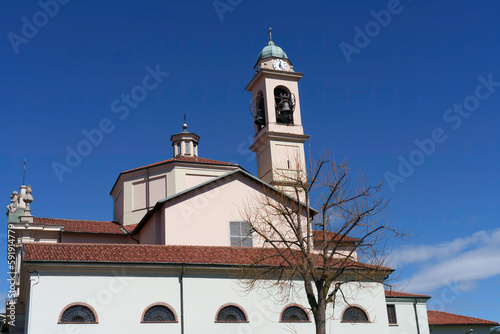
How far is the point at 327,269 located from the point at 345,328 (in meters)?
5.58

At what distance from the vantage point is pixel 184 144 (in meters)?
34.4

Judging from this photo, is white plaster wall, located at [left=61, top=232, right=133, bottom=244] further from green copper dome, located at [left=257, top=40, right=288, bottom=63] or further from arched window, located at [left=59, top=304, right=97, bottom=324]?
green copper dome, located at [left=257, top=40, right=288, bottom=63]

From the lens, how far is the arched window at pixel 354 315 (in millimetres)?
20969

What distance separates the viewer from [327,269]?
16.3 metres

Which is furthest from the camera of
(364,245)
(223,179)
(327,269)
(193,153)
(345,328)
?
(193,153)

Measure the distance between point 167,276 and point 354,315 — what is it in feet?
25.1

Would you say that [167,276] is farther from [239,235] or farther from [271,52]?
[271,52]

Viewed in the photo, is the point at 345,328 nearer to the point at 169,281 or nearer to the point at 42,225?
the point at 169,281

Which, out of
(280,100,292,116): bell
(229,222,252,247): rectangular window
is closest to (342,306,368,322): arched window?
(229,222,252,247): rectangular window

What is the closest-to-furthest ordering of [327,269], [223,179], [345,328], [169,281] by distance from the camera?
[327,269] < [169,281] < [345,328] < [223,179]

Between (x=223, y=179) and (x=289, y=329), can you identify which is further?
(x=223, y=179)

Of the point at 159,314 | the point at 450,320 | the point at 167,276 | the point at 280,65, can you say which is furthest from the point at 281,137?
the point at 450,320

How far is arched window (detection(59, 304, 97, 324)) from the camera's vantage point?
17438 mm

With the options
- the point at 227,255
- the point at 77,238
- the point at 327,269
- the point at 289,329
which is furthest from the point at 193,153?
Result: the point at 327,269
